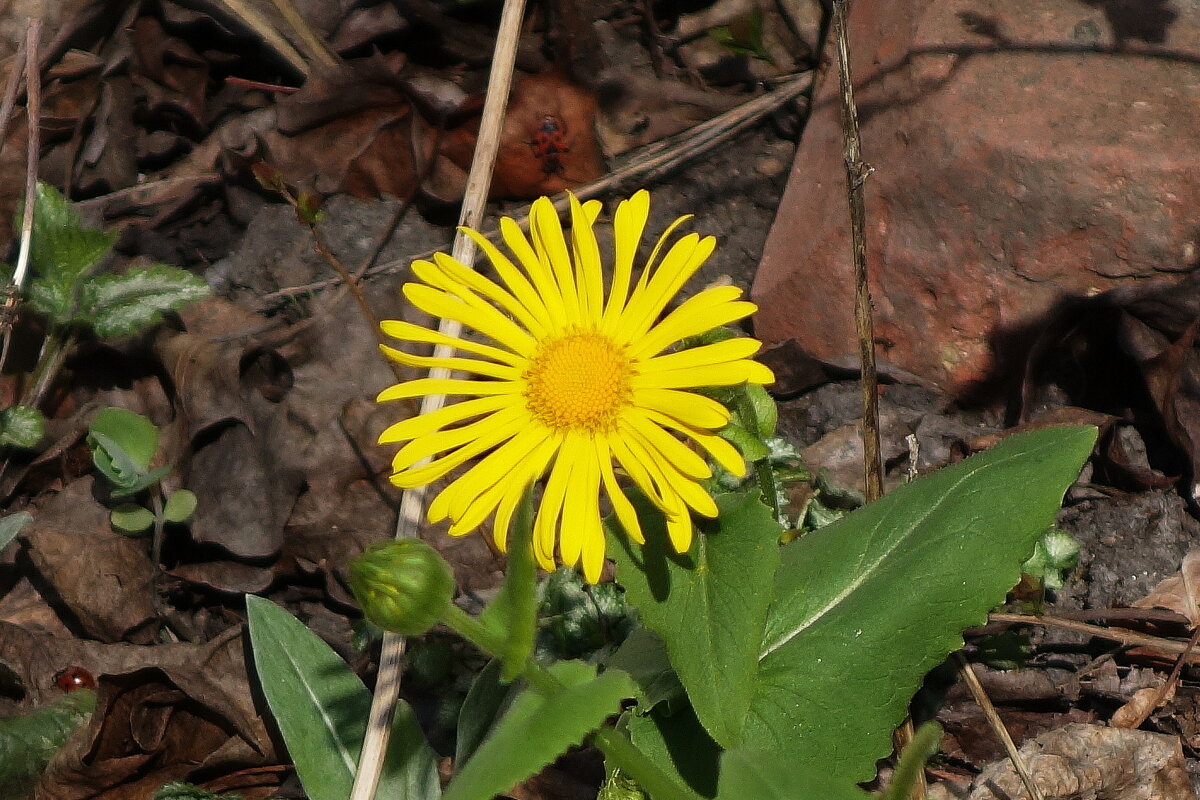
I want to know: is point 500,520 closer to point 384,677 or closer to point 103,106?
point 384,677

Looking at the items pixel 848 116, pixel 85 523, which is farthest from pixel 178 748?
pixel 848 116

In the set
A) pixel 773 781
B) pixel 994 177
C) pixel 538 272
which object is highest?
pixel 994 177

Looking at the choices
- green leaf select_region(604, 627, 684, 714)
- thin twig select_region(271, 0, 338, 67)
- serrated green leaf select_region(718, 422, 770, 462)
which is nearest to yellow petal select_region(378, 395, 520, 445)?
serrated green leaf select_region(718, 422, 770, 462)

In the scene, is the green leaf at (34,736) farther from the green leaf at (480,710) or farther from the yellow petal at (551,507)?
the yellow petal at (551,507)

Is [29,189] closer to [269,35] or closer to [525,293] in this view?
[269,35]

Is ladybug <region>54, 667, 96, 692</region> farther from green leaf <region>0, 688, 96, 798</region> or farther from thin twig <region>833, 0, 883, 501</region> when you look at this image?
thin twig <region>833, 0, 883, 501</region>

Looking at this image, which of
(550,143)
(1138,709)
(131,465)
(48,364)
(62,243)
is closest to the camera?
(1138,709)

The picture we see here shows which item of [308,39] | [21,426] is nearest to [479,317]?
[21,426]
